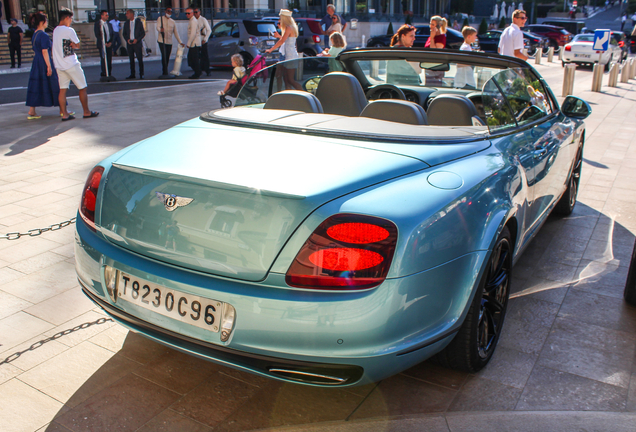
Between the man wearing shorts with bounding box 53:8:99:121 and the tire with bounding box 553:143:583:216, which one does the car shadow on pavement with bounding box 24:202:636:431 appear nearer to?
the tire with bounding box 553:143:583:216

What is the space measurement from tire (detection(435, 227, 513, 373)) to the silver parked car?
1717 centimetres

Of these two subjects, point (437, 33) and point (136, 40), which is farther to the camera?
point (136, 40)

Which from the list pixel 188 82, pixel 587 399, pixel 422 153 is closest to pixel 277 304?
pixel 422 153

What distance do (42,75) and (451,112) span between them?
841 cm

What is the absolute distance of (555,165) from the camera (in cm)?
385

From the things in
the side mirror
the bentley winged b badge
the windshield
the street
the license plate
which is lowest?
the license plate

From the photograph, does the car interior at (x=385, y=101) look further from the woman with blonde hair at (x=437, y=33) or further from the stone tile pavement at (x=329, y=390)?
the woman with blonde hair at (x=437, y=33)

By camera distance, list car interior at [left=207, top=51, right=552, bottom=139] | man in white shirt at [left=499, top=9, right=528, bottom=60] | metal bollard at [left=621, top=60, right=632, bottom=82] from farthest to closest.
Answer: metal bollard at [left=621, top=60, right=632, bottom=82]
man in white shirt at [left=499, top=9, right=528, bottom=60]
car interior at [left=207, top=51, right=552, bottom=139]

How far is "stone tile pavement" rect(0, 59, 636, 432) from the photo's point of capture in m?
2.34

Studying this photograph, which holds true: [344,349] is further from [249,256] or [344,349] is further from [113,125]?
[113,125]

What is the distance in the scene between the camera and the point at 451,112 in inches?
126

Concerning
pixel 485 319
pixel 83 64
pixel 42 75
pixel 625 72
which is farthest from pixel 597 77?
pixel 83 64

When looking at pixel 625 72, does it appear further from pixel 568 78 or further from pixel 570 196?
pixel 570 196

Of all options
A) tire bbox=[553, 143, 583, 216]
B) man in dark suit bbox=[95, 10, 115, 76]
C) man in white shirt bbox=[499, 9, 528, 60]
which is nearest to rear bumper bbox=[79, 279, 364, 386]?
tire bbox=[553, 143, 583, 216]
